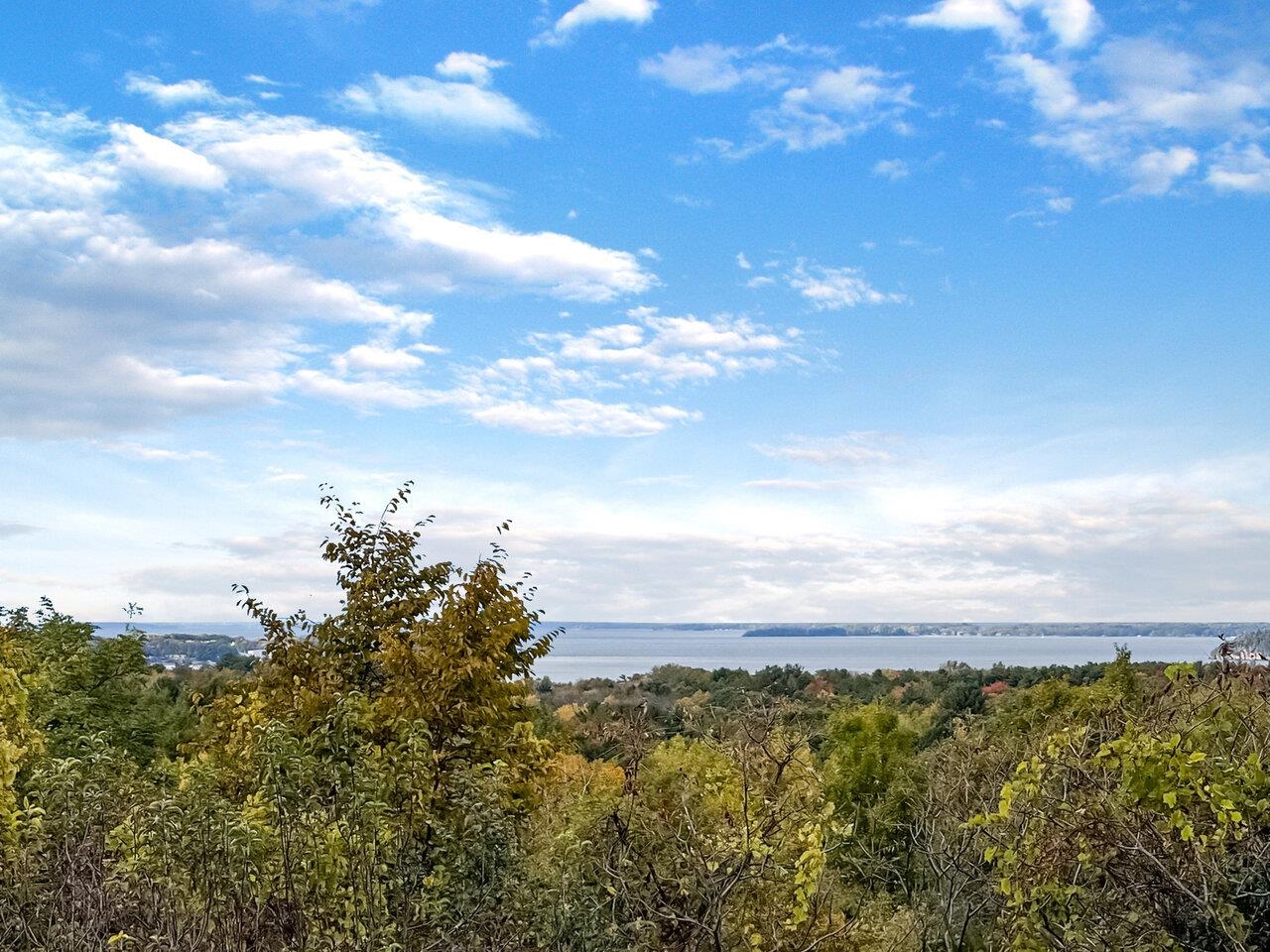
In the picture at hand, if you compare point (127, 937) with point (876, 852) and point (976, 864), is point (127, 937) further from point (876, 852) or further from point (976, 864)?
point (876, 852)

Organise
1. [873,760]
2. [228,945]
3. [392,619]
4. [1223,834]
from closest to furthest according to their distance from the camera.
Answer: [1223,834] < [228,945] < [392,619] < [873,760]

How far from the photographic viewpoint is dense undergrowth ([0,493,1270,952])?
6.43m

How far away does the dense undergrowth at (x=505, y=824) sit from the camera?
643cm

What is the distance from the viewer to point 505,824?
26.4 feet

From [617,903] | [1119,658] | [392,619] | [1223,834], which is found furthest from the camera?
[1119,658]

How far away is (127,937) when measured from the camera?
6.38 m

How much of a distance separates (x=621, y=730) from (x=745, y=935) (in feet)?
5.72

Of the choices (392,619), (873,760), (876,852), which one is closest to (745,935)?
(392,619)

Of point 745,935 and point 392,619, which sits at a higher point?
point 392,619

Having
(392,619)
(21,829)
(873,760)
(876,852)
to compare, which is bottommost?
(876,852)

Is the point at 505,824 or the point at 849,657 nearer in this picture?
the point at 505,824

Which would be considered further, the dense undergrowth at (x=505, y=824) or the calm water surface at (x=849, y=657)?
the calm water surface at (x=849, y=657)

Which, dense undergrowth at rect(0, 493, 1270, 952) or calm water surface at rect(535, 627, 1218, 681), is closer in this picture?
dense undergrowth at rect(0, 493, 1270, 952)

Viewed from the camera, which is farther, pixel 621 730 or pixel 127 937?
pixel 621 730
